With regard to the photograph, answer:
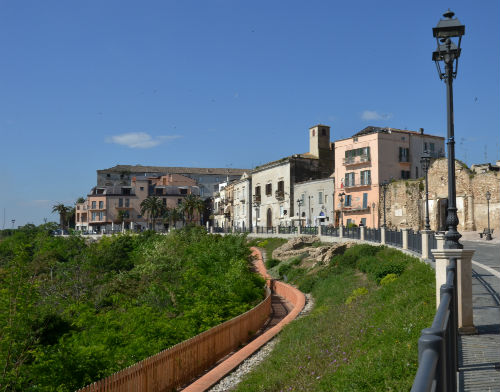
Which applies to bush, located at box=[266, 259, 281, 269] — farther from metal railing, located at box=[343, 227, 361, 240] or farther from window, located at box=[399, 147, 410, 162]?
window, located at box=[399, 147, 410, 162]

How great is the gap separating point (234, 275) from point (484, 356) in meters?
18.4

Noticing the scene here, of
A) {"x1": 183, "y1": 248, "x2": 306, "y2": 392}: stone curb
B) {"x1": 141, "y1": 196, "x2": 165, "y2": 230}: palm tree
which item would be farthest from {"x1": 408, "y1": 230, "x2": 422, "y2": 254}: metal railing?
{"x1": 141, "y1": 196, "x2": 165, "y2": 230}: palm tree

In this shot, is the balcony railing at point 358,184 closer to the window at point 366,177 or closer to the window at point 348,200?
the window at point 366,177

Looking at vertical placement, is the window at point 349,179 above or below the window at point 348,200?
above

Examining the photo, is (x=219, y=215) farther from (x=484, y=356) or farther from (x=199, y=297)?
(x=484, y=356)

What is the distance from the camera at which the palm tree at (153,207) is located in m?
92.9

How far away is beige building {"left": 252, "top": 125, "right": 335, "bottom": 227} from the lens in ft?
211

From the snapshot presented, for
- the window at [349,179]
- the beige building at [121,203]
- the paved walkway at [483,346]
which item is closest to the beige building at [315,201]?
the window at [349,179]

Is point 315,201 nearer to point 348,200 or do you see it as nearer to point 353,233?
point 348,200

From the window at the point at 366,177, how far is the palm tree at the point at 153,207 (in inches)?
1950

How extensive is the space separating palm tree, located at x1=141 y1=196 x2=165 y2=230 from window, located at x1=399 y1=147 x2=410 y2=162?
5282 cm

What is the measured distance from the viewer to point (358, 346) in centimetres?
1070

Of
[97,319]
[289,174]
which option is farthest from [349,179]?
[97,319]

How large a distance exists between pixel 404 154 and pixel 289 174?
626 inches
